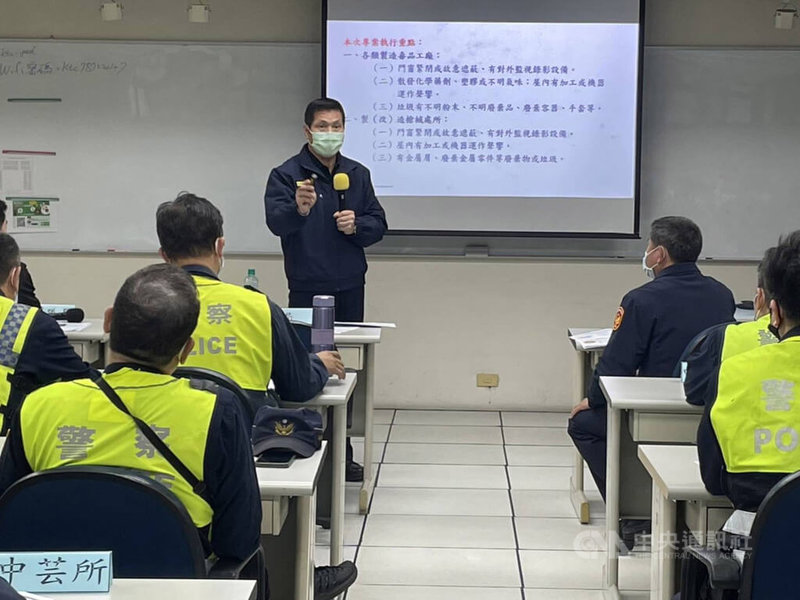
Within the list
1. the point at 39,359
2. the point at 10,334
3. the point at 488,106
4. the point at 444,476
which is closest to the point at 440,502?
the point at 444,476

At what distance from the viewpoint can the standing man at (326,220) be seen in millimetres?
4895

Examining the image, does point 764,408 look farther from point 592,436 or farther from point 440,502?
point 440,502

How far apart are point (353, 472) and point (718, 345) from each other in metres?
2.22

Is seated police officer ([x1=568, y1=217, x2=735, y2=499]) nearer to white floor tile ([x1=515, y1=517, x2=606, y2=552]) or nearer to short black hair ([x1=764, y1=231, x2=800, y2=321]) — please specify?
white floor tile ([x1=515, y1=517, x2=606, y2=552])

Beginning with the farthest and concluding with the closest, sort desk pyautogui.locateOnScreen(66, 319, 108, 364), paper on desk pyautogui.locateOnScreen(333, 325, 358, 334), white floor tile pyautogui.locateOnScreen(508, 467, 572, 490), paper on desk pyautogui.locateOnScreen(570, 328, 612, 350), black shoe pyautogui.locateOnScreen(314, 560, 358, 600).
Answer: white floor tile pyautogui.locateOnScreen(508, 467, 572, 490) → desk pyautogui.locateOnScreen(66, 319, 108, 364) → paper on desk pyautogui.locateOnScreen(333, 325, 358, 334) → paper on desk pyautogui.locateOnScreen(570, 328, 612, 350) → black shoe pyautogui.locateOnScreen(314, 560, 358, 600)

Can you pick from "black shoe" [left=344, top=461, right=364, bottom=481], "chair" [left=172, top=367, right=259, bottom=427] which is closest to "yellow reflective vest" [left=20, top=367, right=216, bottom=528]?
"chair" [left=172, top=367, right=259, bottom=427]

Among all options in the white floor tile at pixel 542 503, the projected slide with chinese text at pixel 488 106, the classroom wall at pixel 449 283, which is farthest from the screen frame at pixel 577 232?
the white floor tile at pixel 542 503

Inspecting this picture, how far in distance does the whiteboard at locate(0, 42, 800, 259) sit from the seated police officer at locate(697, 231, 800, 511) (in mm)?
4045

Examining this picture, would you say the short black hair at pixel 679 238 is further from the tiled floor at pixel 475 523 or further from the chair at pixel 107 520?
the chair at pixel 107 520

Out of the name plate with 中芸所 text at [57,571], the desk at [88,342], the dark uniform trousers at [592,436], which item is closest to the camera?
the name plate with 中芸所 text at [57,571]

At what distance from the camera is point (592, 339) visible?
4.48 m

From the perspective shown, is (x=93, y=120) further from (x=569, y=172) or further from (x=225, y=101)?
(x=569, y=172)

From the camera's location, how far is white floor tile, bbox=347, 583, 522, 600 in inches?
141

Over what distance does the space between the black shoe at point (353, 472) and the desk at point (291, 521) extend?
70.4 inches
